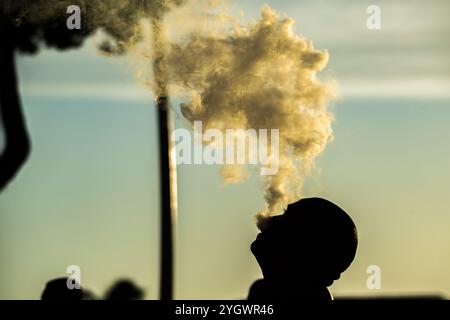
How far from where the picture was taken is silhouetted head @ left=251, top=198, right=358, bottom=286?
4.54 meters

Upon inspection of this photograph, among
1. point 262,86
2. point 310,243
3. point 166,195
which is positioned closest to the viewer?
point 310,243

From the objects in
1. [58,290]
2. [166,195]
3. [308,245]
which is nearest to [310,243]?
[308,245]

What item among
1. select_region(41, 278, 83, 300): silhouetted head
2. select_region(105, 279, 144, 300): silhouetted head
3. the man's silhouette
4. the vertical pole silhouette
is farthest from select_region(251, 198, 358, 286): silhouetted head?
select_region(105, 279, 144, 300): silhouetted head

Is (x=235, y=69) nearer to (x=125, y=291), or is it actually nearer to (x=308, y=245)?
(x=125, y=291)

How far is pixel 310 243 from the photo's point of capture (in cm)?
460

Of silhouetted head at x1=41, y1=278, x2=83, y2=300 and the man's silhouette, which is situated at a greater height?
the man's silhouette

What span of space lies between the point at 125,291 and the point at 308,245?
4.21 metres

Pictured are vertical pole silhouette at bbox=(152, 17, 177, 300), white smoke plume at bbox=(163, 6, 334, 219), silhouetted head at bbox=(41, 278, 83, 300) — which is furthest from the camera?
white smoke plume at bbox=(163, 6, 334, 219)

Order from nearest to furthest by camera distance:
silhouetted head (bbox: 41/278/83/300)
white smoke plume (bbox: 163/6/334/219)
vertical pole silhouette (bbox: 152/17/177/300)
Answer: silhouetted head (bbox: 41/278/83/300) < vertical pole silhouette (bbox: 152/17/177/300) < white smoke plume (bbox: 163/6/334/219)

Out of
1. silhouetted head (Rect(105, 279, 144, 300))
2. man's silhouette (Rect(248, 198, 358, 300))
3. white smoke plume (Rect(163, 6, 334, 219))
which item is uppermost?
white smoke plume (Rect(163, 6, 334, 219))

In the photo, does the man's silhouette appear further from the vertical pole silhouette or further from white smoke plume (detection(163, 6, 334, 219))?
white smoke plume (detection(163, 6, 334, 219))

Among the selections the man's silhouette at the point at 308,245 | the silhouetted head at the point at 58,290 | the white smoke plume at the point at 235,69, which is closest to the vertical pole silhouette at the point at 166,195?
the white smoke plume at the point at 235,69

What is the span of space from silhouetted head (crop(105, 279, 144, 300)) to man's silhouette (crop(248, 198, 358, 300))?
3654mm
